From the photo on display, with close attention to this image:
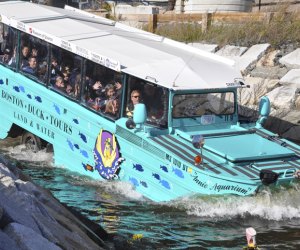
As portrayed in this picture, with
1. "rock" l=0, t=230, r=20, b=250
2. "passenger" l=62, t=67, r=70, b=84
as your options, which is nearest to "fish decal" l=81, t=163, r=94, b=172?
"passenger" l=62, t=67, r=70, b=84

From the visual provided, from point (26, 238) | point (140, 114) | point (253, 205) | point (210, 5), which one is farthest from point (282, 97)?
point (210, 5)

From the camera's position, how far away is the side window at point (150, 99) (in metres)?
11.0

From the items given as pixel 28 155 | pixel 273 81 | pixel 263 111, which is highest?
pixel 263 111

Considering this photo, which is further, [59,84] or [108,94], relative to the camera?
[59,84]

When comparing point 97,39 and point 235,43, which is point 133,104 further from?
point 235,43

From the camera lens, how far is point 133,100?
11359 millimetres

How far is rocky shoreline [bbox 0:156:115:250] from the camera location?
20.0 feet

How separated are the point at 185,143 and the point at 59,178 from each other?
274cm

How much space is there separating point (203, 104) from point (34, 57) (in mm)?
3917

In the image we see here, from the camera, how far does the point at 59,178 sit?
12.2 m

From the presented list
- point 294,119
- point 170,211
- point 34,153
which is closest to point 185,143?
point 170,211

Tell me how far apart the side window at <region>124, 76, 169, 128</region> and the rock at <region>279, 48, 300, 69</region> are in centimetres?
682

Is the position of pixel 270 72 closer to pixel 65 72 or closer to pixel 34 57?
pixel 65 72

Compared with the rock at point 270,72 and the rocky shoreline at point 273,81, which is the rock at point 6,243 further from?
the rock at point 270,72
